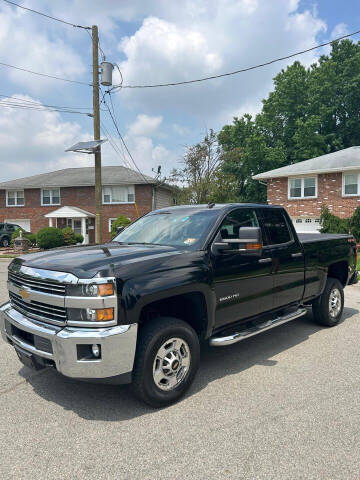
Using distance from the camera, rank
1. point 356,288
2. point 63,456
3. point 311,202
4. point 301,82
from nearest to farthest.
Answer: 1. point 63,456
2. point 356,288
3. point 311,202
4. point 301,82

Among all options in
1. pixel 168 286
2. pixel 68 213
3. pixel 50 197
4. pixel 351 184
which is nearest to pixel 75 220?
pixel 68 213

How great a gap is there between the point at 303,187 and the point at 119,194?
14.2 metres

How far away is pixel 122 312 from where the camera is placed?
3045mm

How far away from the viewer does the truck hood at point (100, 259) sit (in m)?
Answer: 3.11

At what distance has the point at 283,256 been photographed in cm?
482

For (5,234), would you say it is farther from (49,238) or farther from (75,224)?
(75,224)

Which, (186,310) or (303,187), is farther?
(303,187)

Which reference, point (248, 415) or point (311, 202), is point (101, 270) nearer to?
point (248, 415)

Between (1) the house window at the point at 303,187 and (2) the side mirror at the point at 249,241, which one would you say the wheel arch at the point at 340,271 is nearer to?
(2) the side mirror at the point at 249,241

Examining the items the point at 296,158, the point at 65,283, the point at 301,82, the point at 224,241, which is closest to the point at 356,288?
the point at 224,241

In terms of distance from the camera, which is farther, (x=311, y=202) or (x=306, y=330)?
(x=311, y=202)

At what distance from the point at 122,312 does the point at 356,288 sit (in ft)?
27.5

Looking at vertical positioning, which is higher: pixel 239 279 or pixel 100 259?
pixel 100 259

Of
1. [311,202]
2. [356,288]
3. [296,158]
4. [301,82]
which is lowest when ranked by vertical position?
[356,288]
